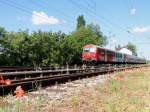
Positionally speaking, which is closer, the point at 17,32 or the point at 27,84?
the point at 27,84

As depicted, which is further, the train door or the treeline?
the train door

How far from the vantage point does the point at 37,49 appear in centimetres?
5297

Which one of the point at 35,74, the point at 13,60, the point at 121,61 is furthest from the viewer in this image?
the point at 121,61

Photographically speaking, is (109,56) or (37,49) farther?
(109,56)

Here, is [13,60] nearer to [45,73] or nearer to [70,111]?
[45,73]

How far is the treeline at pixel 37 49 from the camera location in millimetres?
47662

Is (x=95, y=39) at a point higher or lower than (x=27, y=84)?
higher

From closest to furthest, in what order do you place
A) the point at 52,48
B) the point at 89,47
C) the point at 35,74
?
the point at 35,74, the point at 89,47, the point at 52,48

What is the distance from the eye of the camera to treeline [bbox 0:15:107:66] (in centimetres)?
4766

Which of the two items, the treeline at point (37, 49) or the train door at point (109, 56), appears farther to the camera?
the train door at point (109, 56)

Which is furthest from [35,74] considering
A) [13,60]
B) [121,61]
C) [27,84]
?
[121,61]

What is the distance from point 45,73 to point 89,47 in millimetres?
24739

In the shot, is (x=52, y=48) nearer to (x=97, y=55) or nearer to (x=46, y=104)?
(x=97, y=55)

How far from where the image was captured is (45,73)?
88.5 feet
